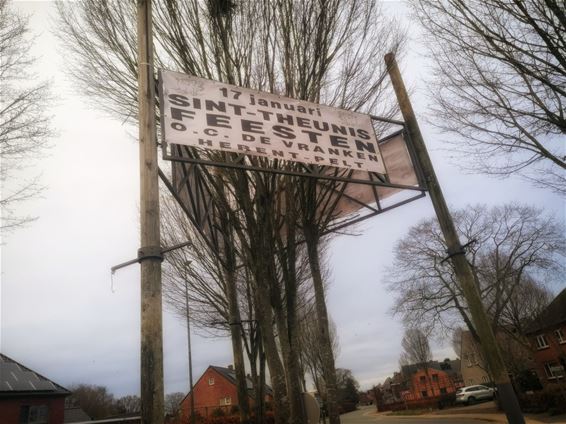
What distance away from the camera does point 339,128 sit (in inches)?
Answer: 217

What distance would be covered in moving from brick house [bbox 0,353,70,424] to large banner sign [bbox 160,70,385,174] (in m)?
25.0

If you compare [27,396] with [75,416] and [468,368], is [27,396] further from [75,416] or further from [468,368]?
[468,368]

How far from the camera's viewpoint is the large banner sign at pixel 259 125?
4.44 meters

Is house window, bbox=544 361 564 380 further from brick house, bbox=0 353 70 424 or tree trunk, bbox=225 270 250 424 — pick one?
brick house, bbox=0 353 70 424

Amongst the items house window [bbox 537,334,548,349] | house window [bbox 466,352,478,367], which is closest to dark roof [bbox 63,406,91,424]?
house window [bbox 537,334,548,349]

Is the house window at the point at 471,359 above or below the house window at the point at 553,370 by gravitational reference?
above

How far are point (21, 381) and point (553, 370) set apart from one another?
36306 mm

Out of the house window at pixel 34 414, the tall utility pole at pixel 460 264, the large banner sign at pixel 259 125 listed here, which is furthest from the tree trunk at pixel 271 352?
the house window at pixel 34 414

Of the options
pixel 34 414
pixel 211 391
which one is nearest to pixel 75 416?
pixel 34 414

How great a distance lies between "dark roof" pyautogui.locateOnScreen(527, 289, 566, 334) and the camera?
27.5 metres

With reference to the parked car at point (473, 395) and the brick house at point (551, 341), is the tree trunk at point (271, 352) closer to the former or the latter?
the brick house at point (551, 341)

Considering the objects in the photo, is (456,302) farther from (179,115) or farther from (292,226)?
(179,115)

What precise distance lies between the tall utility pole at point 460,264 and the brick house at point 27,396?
2587 cm

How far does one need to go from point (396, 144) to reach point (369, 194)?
42.3 inches
